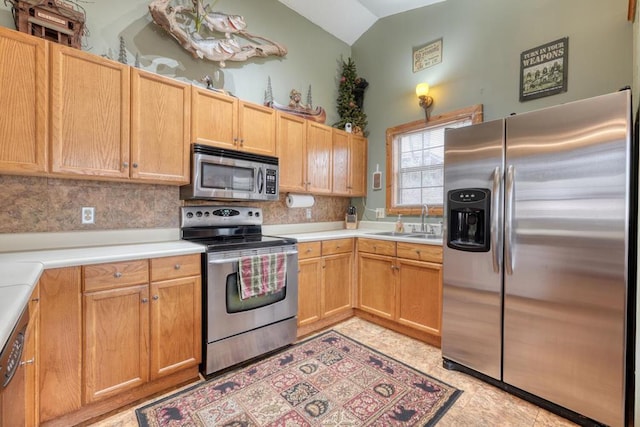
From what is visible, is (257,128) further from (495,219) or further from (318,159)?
(495,219)

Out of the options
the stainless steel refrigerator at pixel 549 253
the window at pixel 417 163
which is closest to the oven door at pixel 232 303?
the stainless steel refrigerator at pixel 549 253

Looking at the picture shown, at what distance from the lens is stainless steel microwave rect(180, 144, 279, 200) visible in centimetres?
222

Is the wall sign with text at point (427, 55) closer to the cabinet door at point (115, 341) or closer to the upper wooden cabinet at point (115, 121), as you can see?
the upper wooden cabinet at point (115, 121)

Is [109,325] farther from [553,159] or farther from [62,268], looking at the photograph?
[553,159]

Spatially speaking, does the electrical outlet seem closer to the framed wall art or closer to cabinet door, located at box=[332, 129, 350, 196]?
cabinet door, located at box=[332, 129, 350, 196]

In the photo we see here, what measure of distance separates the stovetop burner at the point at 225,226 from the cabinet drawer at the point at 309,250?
0.56ft

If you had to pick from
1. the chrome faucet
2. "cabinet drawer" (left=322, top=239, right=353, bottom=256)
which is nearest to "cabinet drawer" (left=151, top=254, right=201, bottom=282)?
"cabinet drawer" (left=322, top=239, right=353, bottom=256)

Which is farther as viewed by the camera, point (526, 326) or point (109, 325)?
point (526, 326)

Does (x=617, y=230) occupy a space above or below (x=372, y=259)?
above

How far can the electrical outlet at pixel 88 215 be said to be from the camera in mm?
2010

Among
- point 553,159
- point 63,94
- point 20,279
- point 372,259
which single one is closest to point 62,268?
point 20,279

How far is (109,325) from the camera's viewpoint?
1.64 m

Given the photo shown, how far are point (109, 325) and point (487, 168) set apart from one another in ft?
8.30

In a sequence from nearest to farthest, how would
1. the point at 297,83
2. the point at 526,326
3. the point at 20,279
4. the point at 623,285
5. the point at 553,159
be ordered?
the point at 20,279 < the point at 623,285 < the point at 553,159 < the point at 526,326 < the point at 297,83
